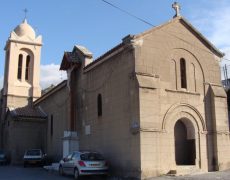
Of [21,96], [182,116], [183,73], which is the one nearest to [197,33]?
[183,73]

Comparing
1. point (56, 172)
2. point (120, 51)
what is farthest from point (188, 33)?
point (56, 172)

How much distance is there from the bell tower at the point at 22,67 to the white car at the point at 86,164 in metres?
19.5

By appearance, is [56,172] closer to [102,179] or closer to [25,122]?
[102,179]

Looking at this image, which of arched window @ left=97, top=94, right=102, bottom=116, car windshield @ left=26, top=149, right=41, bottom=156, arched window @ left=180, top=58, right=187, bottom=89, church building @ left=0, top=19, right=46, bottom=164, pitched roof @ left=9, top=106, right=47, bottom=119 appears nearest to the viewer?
arched window @ left=180, top=58, right=187, bottom=89

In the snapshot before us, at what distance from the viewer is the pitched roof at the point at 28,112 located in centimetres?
3386

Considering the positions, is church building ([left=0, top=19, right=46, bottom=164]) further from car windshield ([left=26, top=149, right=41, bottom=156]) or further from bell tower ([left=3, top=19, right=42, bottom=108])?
car windshield ([left=26, top=149, right=41, bottom=156])

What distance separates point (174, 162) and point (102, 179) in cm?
401

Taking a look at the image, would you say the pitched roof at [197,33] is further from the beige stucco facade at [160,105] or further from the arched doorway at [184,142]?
the arched doorway at [184,142]

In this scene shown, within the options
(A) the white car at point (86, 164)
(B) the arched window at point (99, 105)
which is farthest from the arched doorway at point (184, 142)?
(B) the arched window at point (99, 105)

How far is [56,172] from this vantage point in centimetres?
2319

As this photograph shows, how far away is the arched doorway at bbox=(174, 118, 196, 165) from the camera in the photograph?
20.3m

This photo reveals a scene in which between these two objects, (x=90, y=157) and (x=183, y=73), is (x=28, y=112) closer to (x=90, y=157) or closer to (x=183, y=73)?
(x=90, y=157)

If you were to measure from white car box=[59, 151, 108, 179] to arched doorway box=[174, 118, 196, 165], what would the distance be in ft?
14.4

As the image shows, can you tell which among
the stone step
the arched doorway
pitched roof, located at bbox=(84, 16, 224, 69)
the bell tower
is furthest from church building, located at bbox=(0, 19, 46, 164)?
the stone step
